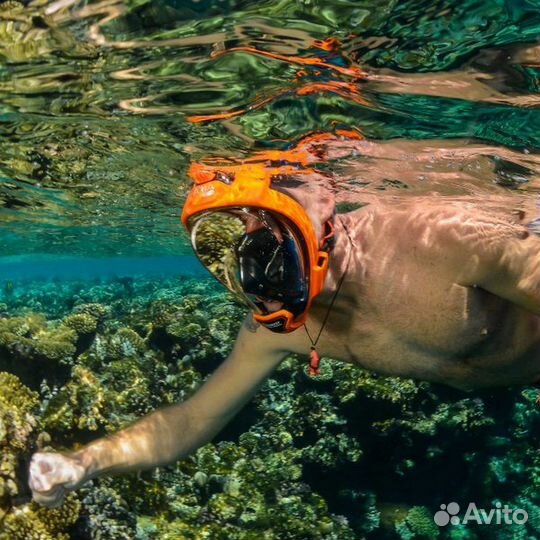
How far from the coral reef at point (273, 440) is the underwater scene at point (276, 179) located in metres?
0.03

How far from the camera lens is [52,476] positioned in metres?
3.61

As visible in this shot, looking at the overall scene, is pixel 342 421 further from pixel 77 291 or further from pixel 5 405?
pixel 77 291

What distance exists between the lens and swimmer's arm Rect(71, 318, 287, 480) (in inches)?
175

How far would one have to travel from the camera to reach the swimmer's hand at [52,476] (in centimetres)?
358

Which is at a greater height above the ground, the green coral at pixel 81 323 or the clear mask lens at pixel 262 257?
the clear mask lens at pixel 262 257

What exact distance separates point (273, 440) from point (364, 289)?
4567mm

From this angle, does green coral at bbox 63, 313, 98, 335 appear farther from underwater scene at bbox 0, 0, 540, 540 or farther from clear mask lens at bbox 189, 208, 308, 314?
clear mask lens at bbox 189, 208, 308, 314

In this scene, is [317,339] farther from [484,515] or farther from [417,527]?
[484,515]

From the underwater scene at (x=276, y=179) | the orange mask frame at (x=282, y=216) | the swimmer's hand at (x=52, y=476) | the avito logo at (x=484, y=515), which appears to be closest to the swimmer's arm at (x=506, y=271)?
the underwater scene at (x=276, y=179)

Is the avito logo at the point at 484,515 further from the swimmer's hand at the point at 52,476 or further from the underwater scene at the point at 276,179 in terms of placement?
the swimmer's hand at the point at 52,476

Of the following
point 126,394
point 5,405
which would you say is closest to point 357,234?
point 5,405

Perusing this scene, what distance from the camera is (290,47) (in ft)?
14.3

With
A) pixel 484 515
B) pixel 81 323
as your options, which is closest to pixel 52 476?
pixel 81 323

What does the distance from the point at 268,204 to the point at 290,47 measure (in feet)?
5.53
